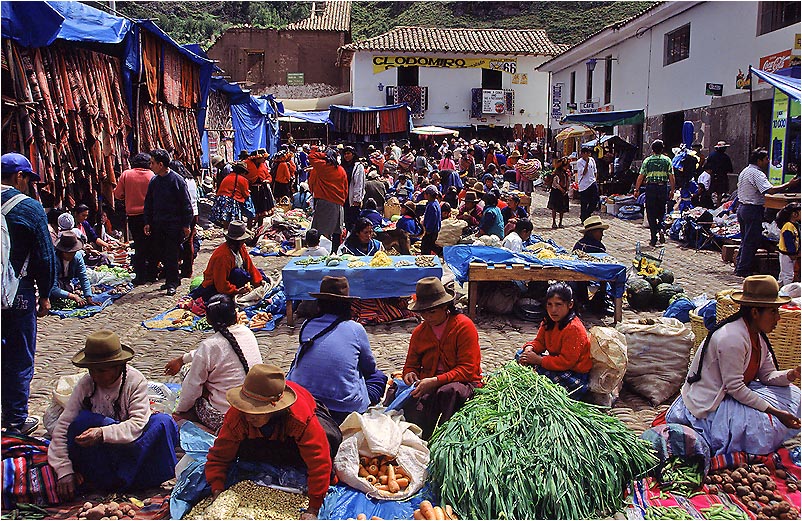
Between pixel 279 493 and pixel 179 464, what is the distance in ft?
3.18

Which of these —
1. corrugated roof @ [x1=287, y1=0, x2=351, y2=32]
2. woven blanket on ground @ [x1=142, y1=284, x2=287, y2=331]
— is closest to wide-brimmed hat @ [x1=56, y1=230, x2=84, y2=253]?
woven blanket on ground @ [x1=142, y1=284, x2=287, y2=331]

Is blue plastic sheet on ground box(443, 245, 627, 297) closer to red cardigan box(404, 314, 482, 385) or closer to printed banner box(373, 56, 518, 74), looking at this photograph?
red cardigan box(404, 314, 482, 385)

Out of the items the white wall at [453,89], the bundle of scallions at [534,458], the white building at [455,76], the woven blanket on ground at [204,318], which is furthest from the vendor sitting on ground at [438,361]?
the white wall at [453,89]

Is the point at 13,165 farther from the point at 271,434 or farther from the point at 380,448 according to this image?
the point at 380,448

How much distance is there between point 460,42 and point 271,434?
108 ft

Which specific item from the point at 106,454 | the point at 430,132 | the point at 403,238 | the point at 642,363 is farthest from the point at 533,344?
the point at 430,132

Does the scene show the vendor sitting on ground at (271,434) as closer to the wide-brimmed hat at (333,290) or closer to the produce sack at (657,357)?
the wide-brimmed hat at (333,290)

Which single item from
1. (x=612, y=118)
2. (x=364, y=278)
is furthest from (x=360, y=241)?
(x=612, y=118)

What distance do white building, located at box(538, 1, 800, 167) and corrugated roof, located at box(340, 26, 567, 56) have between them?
9.05 metres

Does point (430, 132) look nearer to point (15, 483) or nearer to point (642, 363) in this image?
point (642, 363)

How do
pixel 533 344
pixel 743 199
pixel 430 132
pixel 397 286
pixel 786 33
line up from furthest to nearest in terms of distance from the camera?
pixel 430 132 < pixel 786 33 < pixel 743 199 < pixel 397 286 < pixel 533 344

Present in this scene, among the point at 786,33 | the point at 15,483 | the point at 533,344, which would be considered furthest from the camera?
the point at 786,33

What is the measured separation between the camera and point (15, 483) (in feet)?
12.1

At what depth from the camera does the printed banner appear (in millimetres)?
33219
